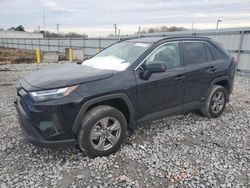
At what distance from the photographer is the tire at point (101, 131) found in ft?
9.61

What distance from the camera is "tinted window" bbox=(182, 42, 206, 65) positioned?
403 cm

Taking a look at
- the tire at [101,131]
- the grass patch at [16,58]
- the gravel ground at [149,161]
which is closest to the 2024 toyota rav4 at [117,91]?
the tire at [101,131]

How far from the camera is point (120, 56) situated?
3.81 metres

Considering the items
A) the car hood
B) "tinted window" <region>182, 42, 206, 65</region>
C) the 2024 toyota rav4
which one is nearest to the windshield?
the 2024 toyota rav4

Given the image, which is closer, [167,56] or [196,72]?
[167,56]

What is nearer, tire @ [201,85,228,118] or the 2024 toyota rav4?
the 2024 toyota rav4

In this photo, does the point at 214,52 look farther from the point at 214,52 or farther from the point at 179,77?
the point at 179,77

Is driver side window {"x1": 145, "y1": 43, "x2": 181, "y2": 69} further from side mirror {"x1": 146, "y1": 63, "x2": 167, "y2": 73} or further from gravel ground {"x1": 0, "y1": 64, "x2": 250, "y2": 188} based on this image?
gravel ground {"x1": 0, "y1": 64, "x2": 250, "y2": 188}

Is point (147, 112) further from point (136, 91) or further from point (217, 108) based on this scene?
point (217, 108)

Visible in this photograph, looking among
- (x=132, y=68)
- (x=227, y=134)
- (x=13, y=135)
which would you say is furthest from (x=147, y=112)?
A: (x=13, y=135)

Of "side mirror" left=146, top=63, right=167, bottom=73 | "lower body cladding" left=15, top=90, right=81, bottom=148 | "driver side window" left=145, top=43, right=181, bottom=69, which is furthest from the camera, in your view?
"driver side window" left=145, top=43, right=181, bottom=69

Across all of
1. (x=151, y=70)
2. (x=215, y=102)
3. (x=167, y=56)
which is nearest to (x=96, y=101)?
(x=151, y=70)

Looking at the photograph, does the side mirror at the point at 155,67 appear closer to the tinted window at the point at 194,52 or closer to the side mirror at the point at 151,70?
the side mirror at the point at 151,70

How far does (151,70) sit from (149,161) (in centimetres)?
134
